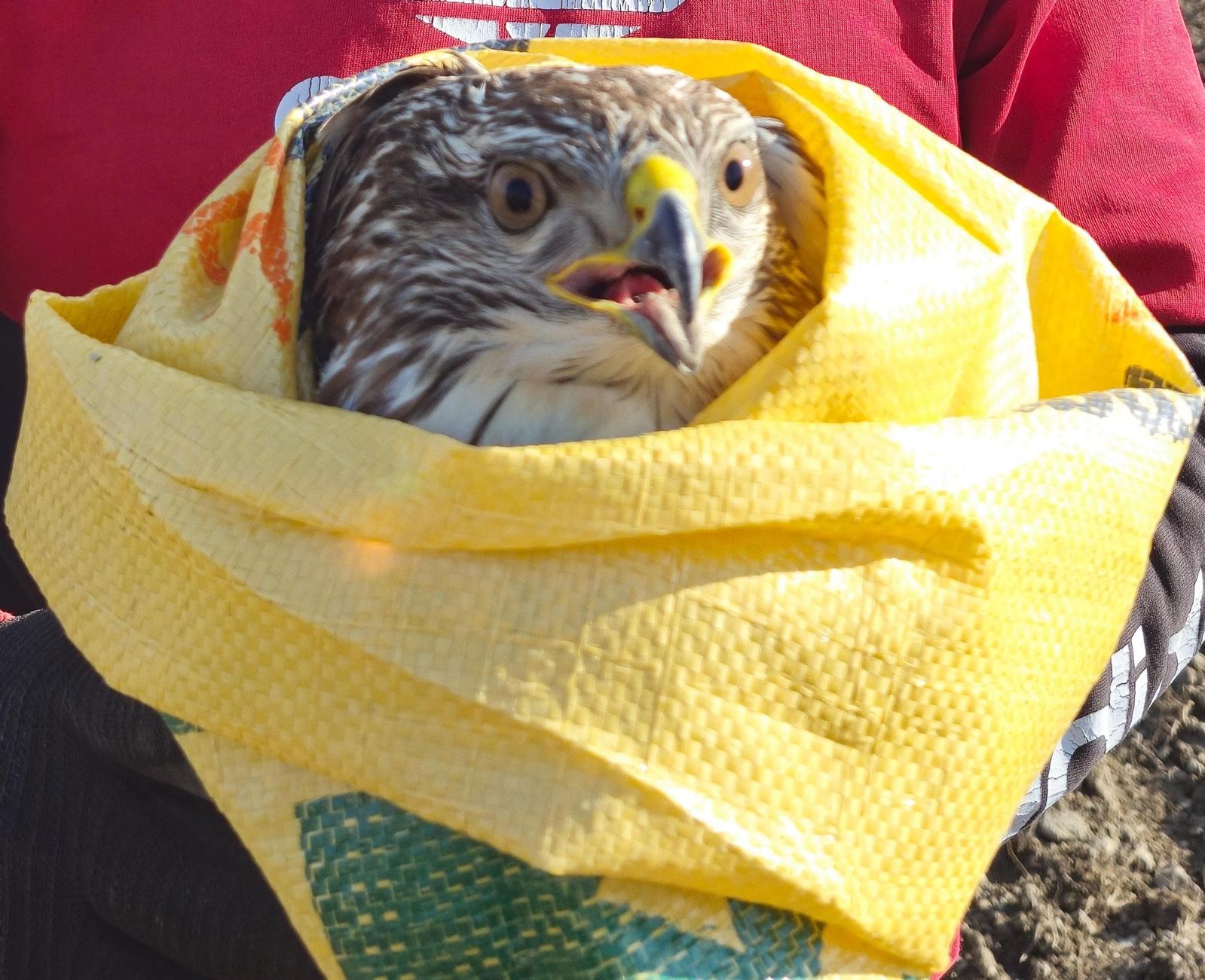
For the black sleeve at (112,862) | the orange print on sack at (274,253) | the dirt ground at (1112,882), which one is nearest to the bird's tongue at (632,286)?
the orange print on sack at (274,253)

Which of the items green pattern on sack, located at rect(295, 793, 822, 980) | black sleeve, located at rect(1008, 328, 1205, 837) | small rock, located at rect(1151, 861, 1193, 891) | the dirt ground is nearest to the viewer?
green pattern on sack, located at rect(295, 793, 822, 980)

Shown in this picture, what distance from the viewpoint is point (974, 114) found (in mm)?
1928

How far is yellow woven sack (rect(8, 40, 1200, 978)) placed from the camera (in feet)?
3.43

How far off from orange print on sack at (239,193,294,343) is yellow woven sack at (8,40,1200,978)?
2cm

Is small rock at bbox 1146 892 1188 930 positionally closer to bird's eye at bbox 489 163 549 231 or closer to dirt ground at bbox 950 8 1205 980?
dirt ground at bbox 950 8 1205 980

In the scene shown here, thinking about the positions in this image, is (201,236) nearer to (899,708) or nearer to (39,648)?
(39,648)

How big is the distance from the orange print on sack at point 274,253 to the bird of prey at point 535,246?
91 mm

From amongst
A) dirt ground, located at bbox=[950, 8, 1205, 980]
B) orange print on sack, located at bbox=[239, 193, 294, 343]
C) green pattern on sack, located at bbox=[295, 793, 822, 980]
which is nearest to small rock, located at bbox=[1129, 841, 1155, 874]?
dirt ground, located at bbox=[950, 8, 1205, 980]

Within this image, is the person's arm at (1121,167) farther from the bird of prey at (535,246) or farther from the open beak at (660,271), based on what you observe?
the open beak at (660,271)

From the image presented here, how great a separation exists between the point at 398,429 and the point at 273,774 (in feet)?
1.20

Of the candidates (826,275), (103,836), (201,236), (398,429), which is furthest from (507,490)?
(103,836)

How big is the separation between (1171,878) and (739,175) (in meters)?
1.70

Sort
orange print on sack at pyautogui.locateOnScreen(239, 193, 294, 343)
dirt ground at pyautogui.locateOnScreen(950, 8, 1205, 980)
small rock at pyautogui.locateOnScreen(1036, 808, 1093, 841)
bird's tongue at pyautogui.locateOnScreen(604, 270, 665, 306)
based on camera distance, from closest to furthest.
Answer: bird's tongue at pyautogui.locateOnScreen(604, 270, 665, 306) < orange print on sack at pyautogui.locateOnScreen(239, 193, 294, 343) < dirt ground at pyautogui.locateOnScreen(950, 8, 1205, 980) < small rock at pyautogui.locateOnScreen(1036, 808, 1093, 841)

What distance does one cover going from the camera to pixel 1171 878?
2.15 meters
